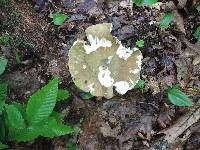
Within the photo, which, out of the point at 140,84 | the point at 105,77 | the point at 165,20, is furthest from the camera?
the point at 165,20

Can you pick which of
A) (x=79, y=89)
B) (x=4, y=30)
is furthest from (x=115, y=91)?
(x=4, y=30)

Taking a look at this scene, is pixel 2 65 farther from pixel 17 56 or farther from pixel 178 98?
pixel 178 98

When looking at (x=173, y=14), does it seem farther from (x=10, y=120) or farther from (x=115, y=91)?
(x=10, y=120)

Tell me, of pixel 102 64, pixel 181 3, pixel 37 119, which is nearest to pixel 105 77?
pixel 102 64

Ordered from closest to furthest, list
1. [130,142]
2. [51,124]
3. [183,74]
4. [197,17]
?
1. [51,124]
2. [130,142]
3. [183,74]
4. [197,17]

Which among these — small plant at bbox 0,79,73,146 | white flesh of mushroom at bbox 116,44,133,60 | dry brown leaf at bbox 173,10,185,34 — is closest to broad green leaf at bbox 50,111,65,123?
small plant at bbox 0,79,73,146

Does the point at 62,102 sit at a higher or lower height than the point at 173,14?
lower
